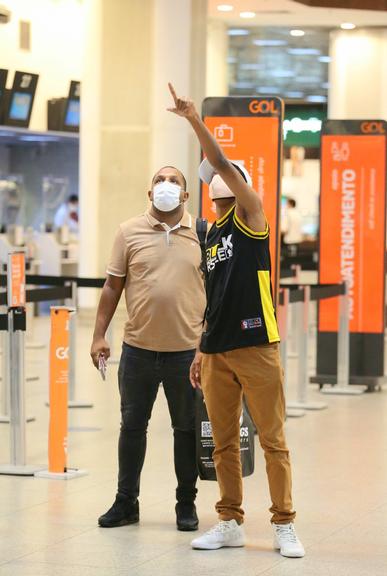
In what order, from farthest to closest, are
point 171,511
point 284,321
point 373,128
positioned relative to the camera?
point 373,128, point 284,321, point 171,511

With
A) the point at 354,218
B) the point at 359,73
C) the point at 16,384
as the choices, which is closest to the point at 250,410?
the point at 16,384

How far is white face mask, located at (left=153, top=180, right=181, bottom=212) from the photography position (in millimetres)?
5863

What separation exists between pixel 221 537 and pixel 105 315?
115cm

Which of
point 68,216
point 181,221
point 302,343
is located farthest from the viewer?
point 68,216

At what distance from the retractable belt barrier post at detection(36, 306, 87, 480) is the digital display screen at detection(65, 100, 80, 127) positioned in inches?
A: 561

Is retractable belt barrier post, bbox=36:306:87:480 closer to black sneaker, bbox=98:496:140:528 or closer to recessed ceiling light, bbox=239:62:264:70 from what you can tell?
black sneaker, bbox=98:496:140:528

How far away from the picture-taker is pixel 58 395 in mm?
7254

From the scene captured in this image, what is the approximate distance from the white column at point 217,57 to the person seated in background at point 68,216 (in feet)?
15.3

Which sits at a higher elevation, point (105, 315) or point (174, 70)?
point (174, 70)

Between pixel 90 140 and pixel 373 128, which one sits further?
pixel 90 140

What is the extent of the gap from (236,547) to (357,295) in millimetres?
6371

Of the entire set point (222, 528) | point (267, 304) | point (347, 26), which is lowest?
point (222, 528)

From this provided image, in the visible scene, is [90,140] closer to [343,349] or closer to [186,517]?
[343,349]

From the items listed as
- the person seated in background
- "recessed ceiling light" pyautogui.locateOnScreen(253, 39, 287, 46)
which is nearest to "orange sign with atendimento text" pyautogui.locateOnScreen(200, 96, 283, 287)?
the person seated in background
